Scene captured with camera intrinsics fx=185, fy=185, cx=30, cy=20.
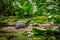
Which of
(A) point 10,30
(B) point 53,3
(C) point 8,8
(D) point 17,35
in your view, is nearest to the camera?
(D) point 17,35

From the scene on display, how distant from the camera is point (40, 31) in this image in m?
3.22

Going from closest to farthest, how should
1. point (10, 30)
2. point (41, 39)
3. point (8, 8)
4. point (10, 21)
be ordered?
1. point (41, 39)
2. point (10, 30)
3. point (10, 21)
4. point (8, 8)

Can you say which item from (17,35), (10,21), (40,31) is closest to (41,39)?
(40,31)

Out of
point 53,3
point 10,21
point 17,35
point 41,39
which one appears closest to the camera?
point 41,39

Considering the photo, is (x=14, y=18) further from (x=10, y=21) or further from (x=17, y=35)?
(x=17, y=35)

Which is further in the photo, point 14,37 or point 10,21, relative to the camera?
point 10,21

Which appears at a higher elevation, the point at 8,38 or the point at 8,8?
the point at 8,8

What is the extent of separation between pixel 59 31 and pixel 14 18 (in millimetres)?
1506

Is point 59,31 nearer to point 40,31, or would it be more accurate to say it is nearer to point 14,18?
point 40,31

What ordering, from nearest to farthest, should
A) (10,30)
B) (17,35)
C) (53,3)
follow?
1. (17,35)
2. (10,30)
3. (53,3)

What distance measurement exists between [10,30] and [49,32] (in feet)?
2.60

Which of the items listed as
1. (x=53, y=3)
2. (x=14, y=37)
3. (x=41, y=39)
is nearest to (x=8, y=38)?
(x=14, y=37)

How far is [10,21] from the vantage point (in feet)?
13.6

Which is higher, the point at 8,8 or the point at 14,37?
the point at 8,8
